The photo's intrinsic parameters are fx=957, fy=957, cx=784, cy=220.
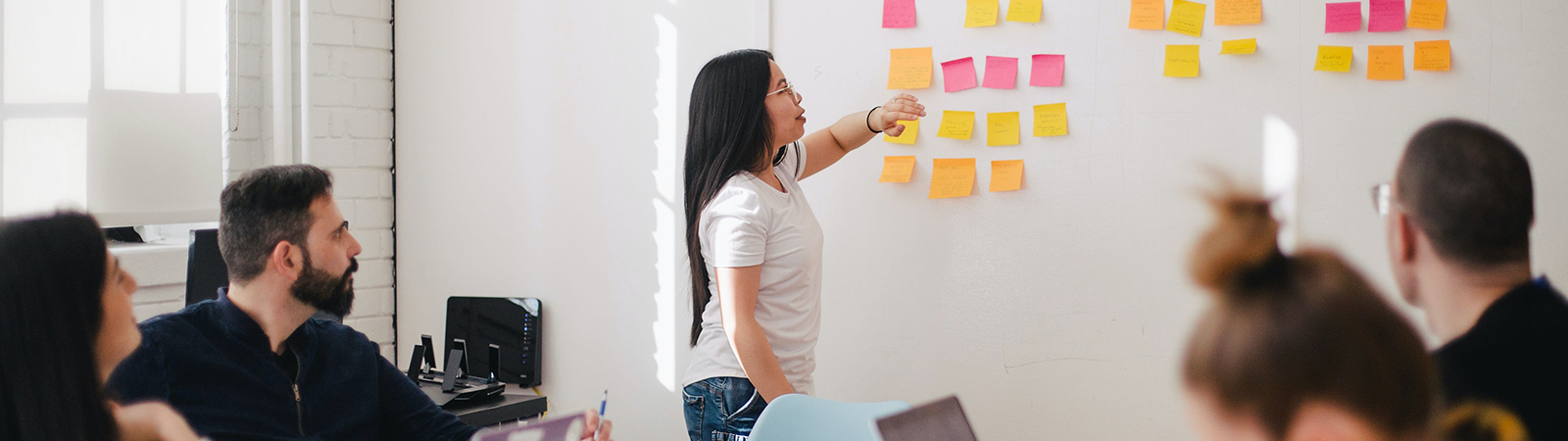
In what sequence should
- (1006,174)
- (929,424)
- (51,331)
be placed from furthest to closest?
1. (1006,174)
2. (929,424)
3. (51,331)

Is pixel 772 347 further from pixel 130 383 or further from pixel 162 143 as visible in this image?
pixel 162 143

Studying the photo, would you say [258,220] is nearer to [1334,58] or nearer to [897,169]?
[897,169]

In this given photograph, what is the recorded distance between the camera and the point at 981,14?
2322 millimetres

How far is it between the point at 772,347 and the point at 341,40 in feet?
6.76

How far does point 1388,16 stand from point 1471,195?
1.02m

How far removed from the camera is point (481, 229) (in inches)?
127

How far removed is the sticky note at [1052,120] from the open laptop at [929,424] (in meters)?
1.01

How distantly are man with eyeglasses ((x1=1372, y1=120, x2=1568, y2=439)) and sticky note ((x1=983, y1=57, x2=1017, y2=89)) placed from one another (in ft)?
3.76

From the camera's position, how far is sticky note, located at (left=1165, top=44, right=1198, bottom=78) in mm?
2111

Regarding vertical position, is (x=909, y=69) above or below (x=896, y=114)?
above

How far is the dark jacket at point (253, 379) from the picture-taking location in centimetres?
161

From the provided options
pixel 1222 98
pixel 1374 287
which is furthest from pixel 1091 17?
pixel 1374 287

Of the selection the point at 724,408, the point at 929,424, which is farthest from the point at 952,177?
the point at 929,424

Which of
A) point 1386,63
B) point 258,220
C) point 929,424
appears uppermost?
point 1386,63
